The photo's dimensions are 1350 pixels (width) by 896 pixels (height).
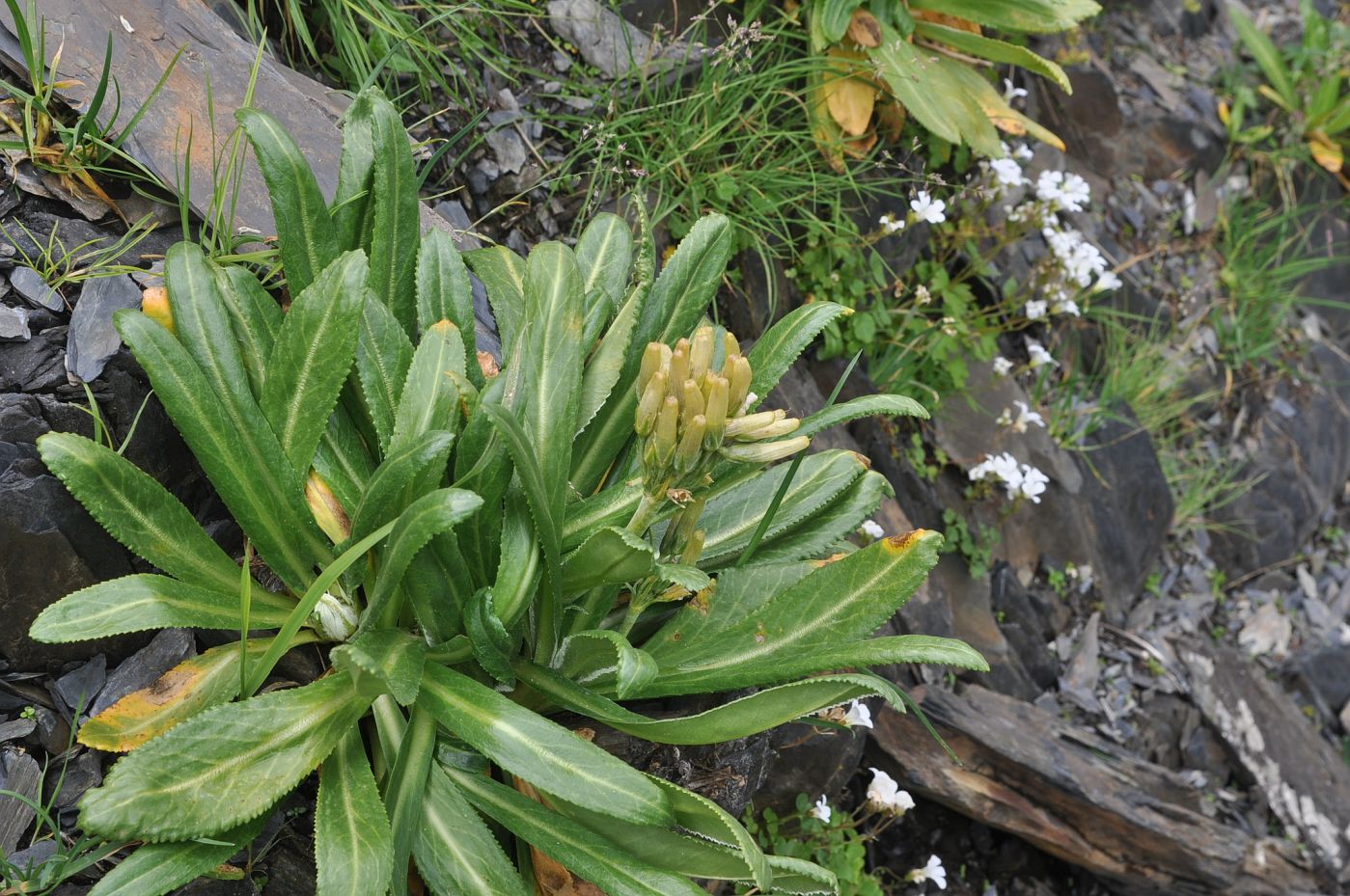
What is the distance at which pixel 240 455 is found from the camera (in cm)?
221

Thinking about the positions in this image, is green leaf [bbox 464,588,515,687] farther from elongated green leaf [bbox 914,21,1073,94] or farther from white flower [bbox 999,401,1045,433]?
elongated green leaf [bbox 914,21,1073,94]

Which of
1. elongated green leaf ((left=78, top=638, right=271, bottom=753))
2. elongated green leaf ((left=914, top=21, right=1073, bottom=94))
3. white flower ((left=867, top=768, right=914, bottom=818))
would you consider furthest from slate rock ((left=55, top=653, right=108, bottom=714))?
elongated green leaf ((left=914, top=21, right=1073, bottom=94))

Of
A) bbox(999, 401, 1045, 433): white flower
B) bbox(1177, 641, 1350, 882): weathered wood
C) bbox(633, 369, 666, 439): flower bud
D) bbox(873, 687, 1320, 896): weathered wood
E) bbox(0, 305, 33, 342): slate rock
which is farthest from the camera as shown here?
bbox(1177, 641, 1350, 882): weathered wood

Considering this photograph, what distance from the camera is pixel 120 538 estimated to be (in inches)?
81.9

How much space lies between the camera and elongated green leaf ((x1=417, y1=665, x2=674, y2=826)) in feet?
6.29

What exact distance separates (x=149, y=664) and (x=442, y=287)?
982 mm

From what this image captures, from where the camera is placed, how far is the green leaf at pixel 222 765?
1.78 meters

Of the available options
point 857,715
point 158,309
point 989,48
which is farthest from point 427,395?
point 989,48

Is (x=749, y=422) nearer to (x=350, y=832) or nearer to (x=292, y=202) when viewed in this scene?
(x=350, y=832)

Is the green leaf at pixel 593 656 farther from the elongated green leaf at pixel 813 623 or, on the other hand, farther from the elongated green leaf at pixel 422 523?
the elongated green leaf at pixel 422 523

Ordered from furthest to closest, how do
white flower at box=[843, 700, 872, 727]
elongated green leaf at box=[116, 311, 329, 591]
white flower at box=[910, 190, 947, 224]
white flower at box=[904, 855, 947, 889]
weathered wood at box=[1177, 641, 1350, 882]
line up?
1. weathered wood at box=[1177, 641, 1350, 882]
2. white flower at box=[910, 190, 947, 224]
3. white flower at box=[904, 855, 947, 889]
4. white flower at box=[843, 700, 872, 727]
5. elongated green leaf at box=[116, 311, 329, 591]

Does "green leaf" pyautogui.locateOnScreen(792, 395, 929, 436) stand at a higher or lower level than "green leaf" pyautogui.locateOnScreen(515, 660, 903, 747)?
higher

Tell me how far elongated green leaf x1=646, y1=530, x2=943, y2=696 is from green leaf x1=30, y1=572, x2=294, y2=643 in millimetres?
846

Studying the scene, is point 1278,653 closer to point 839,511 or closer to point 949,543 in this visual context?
point 949,543
